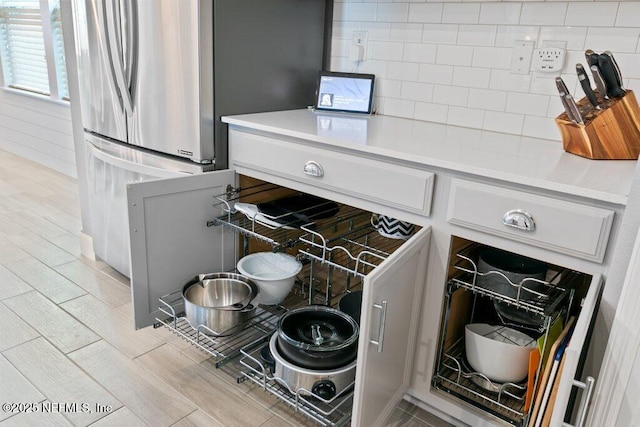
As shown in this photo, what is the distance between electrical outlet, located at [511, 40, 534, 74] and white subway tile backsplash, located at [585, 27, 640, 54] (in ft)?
0.62

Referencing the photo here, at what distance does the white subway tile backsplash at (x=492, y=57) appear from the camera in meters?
Answer: 1.87

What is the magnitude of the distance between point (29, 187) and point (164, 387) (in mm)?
2963

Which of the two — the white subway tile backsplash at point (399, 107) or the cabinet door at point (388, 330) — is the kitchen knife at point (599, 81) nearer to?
the cabinet door at point (388, 330)

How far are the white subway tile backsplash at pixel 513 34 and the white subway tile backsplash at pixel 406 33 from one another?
13.3 inches

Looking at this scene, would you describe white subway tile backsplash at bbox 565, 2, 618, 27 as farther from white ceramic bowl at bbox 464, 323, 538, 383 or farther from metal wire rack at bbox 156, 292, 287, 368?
metal wire rack at bbox 156, 292, 287, 368

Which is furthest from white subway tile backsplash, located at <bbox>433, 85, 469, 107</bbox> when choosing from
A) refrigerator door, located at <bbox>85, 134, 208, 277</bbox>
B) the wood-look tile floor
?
the wood-look tile floor

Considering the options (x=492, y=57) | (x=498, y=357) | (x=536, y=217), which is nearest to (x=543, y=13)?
(x=492, y=57)

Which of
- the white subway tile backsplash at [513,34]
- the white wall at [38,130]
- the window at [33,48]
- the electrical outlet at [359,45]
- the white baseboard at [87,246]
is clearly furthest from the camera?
the white wall at [38,130]

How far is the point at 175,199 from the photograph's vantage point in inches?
71.9

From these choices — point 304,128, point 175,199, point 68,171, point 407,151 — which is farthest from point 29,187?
point 407,151

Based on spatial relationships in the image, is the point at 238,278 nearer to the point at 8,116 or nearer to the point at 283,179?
the point at 283,179

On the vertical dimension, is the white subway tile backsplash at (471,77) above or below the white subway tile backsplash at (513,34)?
below

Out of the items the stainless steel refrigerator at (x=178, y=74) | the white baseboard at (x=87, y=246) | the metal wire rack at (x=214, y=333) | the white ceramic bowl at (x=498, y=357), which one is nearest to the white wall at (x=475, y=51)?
the stainless steel refrigerator at (x=178, y=74)

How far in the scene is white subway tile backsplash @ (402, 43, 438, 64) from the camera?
206 centimetres
